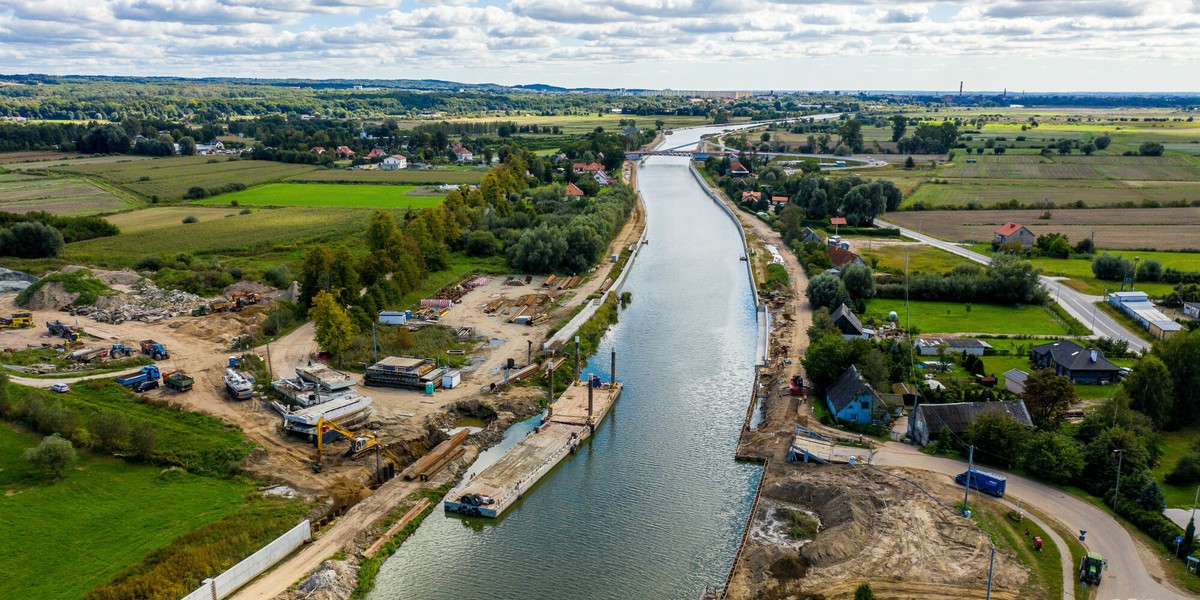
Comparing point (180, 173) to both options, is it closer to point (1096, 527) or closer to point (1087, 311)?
point (1087, 311)

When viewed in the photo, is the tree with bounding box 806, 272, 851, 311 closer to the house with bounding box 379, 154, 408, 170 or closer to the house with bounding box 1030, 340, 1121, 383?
the house with bounding box 1030, 340, 1121, 383

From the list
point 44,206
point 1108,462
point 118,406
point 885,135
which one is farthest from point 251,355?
point 885,135

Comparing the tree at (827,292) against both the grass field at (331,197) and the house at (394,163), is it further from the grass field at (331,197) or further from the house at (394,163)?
the house at (394,163)

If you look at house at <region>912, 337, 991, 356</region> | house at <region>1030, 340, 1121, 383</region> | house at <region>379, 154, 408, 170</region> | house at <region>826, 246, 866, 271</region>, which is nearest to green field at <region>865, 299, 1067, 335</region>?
house at <region>912, 337, 991, 356</region>

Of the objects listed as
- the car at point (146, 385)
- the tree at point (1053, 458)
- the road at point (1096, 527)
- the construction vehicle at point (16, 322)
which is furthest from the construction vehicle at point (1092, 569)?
the construction vehicle at point (16, 322)

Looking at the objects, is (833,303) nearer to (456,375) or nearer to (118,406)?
(456,375)

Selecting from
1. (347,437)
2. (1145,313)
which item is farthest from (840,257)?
(347,437)
